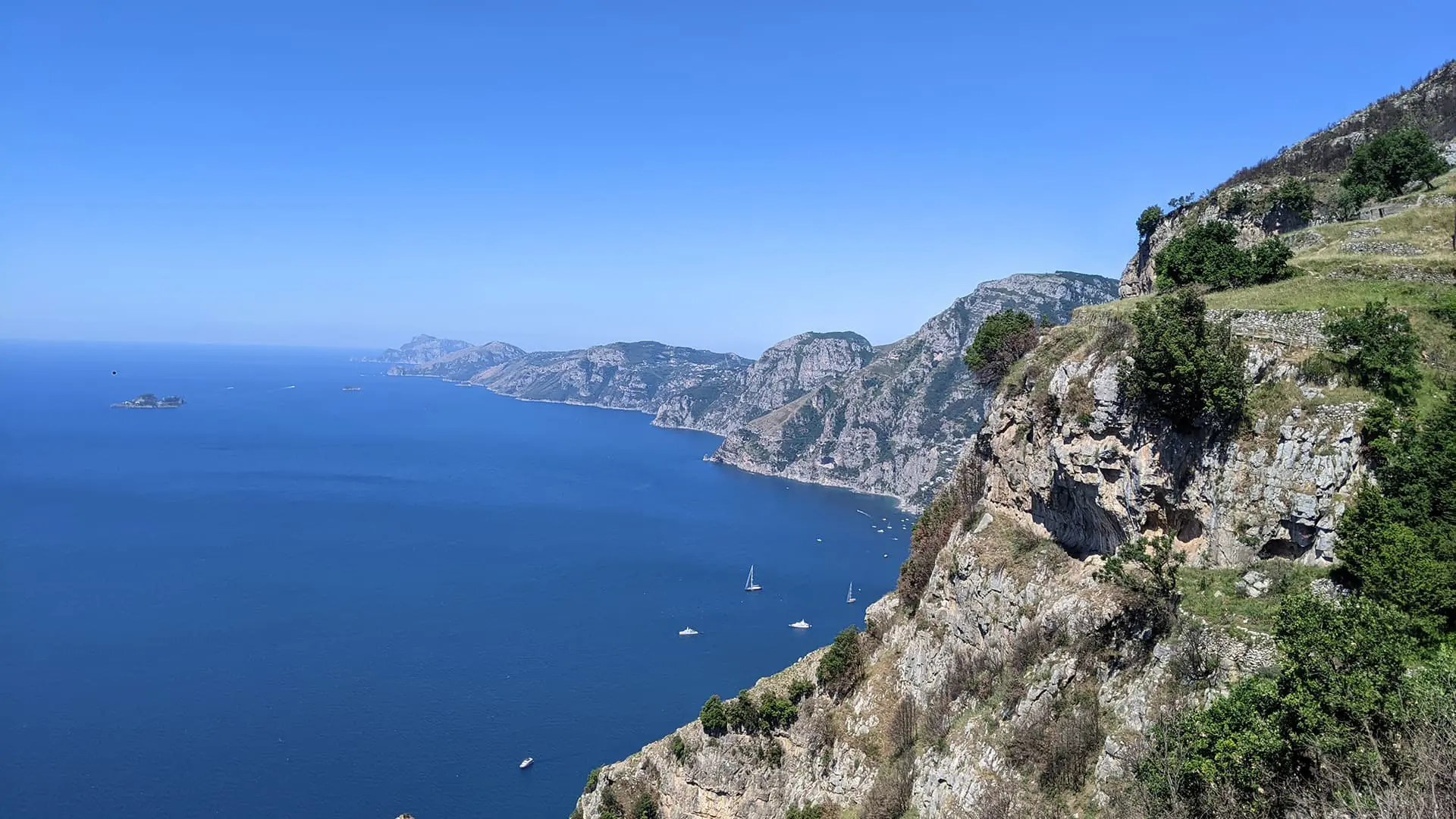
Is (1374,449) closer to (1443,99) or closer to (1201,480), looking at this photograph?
(1201,480)

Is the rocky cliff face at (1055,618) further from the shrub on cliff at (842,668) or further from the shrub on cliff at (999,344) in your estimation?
the shrub on cliff at (999,344)

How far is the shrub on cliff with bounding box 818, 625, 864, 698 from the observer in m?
40.3

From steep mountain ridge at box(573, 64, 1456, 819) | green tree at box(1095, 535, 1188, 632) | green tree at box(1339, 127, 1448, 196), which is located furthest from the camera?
green tree at box(1339, 127, 1448, 196)

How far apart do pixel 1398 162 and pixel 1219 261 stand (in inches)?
892

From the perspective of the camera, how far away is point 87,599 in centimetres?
10475

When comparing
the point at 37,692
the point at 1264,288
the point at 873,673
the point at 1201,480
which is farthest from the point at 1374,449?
the point at 37,692

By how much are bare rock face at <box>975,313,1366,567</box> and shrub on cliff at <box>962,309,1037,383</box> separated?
6.79m

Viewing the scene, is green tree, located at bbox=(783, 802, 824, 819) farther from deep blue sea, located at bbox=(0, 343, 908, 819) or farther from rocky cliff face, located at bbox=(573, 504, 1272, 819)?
deep blue sea, located at bbox=(0, 343, 908, 819)

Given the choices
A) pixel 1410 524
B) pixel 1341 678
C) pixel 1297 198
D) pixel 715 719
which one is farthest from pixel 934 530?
pixel 1297 198

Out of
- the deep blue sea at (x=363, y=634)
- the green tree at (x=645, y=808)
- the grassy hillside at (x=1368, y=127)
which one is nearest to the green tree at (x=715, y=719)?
the green tree at (x=645, y=808)

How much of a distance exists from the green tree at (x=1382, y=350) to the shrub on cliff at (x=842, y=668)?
25.7 meters

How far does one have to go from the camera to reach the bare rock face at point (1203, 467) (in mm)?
23500

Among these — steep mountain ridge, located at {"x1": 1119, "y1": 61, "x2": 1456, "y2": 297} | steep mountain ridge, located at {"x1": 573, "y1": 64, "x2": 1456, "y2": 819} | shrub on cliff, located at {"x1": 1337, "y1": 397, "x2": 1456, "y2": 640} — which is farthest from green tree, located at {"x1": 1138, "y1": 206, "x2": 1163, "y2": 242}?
shrub on cliff, located at {"x1": 1337, "y1": 397, "x2": 1456, "y2": 640}

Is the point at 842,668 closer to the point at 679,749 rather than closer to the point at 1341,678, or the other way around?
the point at 679,749
